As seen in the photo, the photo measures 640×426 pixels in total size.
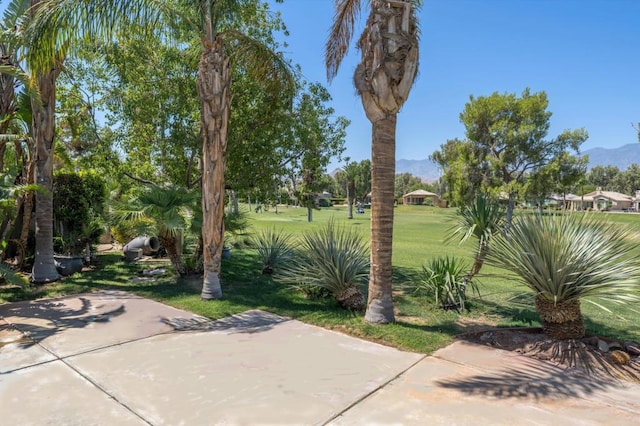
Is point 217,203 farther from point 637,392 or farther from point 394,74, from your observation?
point 637,392

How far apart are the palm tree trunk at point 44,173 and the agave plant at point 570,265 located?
386 inches

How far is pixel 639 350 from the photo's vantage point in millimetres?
4723

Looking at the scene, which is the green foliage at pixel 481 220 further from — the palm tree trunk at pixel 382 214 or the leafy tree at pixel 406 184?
the leafy tree at pixel 406 184

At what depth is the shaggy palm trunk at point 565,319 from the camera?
196 inches

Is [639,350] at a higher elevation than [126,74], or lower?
lower

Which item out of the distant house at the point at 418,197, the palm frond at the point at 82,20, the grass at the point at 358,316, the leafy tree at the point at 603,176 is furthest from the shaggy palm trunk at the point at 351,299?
the leafy tree at the point at 603,176

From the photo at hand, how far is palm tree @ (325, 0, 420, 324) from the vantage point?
19.1 ft

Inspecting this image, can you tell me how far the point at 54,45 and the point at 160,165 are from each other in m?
4.93

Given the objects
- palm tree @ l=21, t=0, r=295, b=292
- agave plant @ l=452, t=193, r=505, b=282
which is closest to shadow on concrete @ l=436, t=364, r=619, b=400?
agave plant @ l=452, t=193, r=505, b=282

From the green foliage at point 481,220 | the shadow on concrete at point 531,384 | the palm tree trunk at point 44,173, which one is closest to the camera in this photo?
the shadow on concrete at point 531,384

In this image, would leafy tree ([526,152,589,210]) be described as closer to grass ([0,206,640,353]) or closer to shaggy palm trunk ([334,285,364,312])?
grass ([0,206,640,353])

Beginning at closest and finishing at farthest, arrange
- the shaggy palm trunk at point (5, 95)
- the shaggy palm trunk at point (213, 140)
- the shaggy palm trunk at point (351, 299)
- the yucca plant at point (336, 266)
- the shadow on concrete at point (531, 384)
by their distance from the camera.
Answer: the shadow on concrete at point (531, 384) → the shaggy palm trunk at point (351, 299) → the yucca plant at point (336, 266) → the shaggy palm trunk at point (213, 140) → the shaggy palm trunk at point (5, 95)

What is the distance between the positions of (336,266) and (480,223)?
266cm

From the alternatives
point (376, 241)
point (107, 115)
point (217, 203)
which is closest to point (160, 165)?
point (107, 115)
